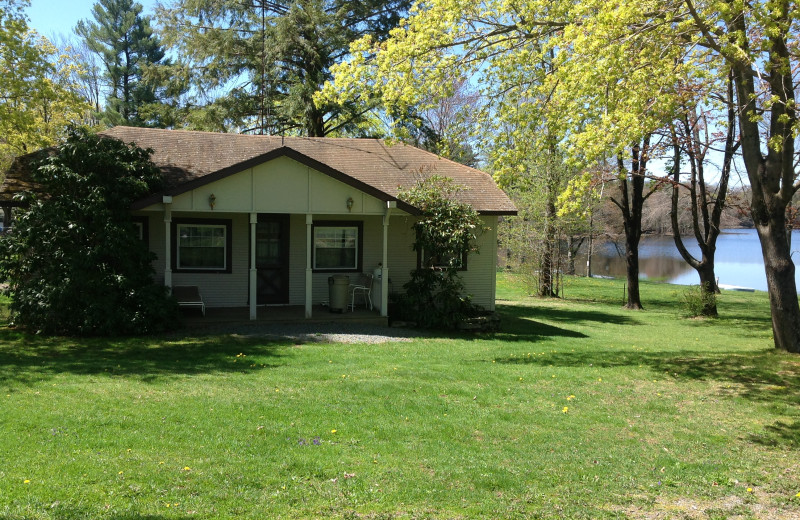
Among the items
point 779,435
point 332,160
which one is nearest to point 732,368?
point 779,435

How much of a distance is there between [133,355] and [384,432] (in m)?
5.86

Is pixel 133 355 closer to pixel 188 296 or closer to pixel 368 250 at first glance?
pixel 188 296

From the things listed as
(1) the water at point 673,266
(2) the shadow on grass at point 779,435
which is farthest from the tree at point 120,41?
(2) the shadow on grass at point 779,435

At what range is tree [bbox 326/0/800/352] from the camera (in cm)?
957

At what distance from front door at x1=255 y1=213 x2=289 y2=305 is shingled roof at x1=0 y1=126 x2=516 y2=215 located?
1.88 meters

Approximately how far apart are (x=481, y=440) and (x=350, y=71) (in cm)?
888

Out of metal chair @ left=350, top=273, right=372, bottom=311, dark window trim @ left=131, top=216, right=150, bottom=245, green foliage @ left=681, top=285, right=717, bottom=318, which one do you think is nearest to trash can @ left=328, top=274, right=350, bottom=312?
metal chair @ left=350, top=273, right=372, bottom=311

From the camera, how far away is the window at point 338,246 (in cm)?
1644

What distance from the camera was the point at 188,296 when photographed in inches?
566

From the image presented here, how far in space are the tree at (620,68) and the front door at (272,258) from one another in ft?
14.8

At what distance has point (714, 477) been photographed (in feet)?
18.3

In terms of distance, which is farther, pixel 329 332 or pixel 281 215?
pixel 281 215

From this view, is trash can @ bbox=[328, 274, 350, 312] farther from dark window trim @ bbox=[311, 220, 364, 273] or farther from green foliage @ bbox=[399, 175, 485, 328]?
green foliage @ bbox=[399, 175, 485, 328]

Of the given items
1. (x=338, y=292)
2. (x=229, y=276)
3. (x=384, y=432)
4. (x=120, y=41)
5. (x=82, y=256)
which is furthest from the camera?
(x=120, y=41)
